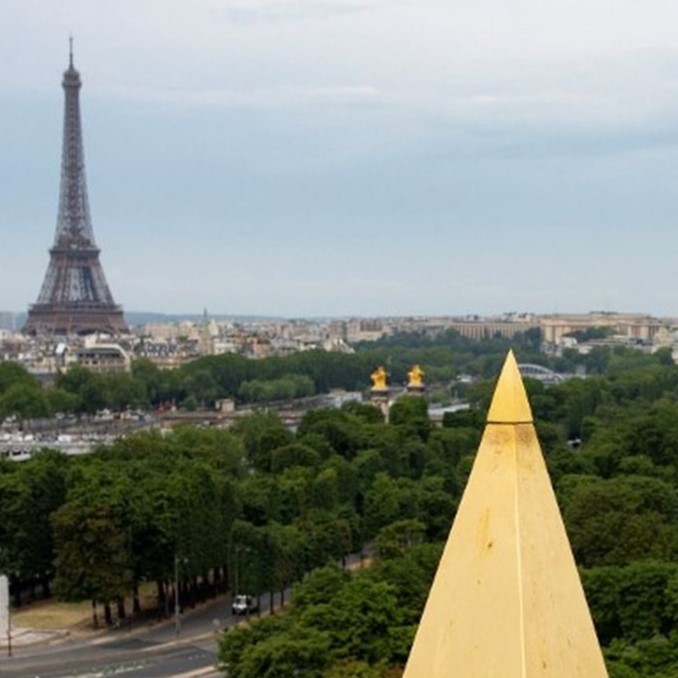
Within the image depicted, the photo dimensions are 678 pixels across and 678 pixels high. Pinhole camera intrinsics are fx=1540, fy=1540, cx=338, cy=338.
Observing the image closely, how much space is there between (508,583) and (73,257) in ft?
595

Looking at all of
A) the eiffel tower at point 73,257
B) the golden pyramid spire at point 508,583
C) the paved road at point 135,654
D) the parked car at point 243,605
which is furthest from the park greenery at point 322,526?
the eiffel tower at point 73,257

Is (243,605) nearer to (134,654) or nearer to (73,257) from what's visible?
(134,654)

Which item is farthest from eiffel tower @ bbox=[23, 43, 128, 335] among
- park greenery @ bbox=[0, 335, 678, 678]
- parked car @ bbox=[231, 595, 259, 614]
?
parked car @ bbox=[231, 595, 259, 614]

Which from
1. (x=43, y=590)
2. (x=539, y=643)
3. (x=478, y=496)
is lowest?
(x=43, y=590)

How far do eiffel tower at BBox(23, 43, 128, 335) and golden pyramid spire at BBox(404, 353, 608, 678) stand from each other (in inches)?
6639

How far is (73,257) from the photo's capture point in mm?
188125

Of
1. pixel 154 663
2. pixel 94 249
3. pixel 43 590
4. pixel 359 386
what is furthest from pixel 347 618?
pixel 94 249

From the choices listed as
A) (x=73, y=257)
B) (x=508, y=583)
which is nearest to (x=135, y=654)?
(x=508, y=583)

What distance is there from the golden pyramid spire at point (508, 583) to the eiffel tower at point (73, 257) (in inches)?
6639

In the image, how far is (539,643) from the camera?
10.2m

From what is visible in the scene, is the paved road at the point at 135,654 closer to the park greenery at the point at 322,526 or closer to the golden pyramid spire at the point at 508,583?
the park greenery at the point at 322,526

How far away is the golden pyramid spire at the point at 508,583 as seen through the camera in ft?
33.7

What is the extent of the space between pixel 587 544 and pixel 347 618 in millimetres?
14121

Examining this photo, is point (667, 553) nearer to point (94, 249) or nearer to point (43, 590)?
point (43, 590)
